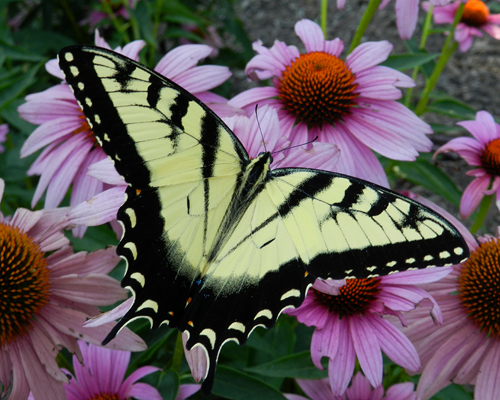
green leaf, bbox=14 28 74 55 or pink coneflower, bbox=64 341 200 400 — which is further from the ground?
green leaf, bbox=14 28 74 55

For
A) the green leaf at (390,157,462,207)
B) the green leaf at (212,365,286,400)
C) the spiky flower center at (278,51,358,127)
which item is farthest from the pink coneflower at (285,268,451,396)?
the green leaf at (390,157,462,207)

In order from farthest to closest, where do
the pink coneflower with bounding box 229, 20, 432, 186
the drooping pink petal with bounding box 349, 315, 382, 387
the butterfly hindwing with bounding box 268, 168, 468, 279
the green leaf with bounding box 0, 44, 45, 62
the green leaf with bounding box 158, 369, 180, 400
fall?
the green leaf with bounding box 0, 44, 45, 62, the pink coneflower with bounding box 229, 20, 432, 186, the green leaf with bounding box 158, 369, 180, 400, the drooping pink petal with bounding box 349, 315, 382, 387, the butterfly hindwing with bounding box 268, 168, 468, 279

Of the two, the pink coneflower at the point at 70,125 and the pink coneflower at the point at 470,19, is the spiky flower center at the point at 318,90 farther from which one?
the pink coneflower at the point at 470,19

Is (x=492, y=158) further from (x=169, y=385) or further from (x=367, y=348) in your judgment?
(x=169, y=385)

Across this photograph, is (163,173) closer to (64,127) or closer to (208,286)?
(208,286)

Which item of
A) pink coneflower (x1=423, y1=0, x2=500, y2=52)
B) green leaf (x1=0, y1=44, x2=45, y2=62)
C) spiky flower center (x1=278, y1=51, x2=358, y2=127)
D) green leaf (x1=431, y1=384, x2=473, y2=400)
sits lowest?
green leaf (x1=431, y1=384, x2=473, y2=400)

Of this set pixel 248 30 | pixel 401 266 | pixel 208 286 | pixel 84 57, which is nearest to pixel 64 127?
pixel 84 57

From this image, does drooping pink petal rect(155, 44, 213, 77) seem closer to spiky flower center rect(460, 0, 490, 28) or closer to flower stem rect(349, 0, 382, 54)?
flower stem rect(349, 0, 382, 54)
